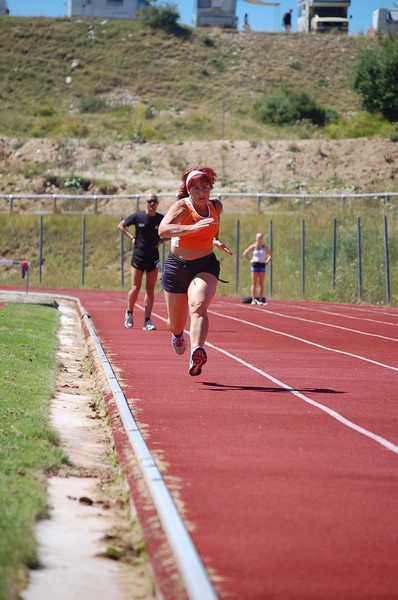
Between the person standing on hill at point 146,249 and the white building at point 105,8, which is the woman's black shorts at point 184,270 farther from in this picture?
the white building at point 105,8

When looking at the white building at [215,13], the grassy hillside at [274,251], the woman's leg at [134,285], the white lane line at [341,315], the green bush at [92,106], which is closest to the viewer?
the woman's leg at [134,285]

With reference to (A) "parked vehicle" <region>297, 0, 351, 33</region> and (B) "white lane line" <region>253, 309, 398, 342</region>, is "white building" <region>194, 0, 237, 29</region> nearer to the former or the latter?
(A) "parked vehicle" <region>297, 0, 351, 33</region>

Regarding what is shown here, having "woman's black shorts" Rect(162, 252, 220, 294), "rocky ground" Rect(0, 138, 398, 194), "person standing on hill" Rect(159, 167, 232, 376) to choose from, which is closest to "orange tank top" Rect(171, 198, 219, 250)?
"person standing on hill" Rect(159, 167, 232, 376)

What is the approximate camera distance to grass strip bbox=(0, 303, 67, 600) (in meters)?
4.82

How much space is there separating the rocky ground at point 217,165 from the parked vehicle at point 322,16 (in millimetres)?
44176

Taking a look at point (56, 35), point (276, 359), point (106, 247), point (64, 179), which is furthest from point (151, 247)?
point (56, 35)

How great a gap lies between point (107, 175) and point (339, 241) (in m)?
23.5

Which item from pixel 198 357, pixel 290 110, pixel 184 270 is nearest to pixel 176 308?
pixel 184 270

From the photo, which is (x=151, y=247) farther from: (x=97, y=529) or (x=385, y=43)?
(x=385, y=43)

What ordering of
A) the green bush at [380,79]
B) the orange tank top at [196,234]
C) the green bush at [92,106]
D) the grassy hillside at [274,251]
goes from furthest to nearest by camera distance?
the green bush at [92,106], the green bush at [380,79], the grassy hillside at [274,251], the orange tank top at [196,234]

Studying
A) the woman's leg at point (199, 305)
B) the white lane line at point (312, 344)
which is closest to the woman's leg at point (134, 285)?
the white lane line at point (312, 344)

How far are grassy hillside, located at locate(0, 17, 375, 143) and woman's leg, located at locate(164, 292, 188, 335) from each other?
188 ft

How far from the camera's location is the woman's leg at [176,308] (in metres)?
11.4

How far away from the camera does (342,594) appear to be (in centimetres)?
440
